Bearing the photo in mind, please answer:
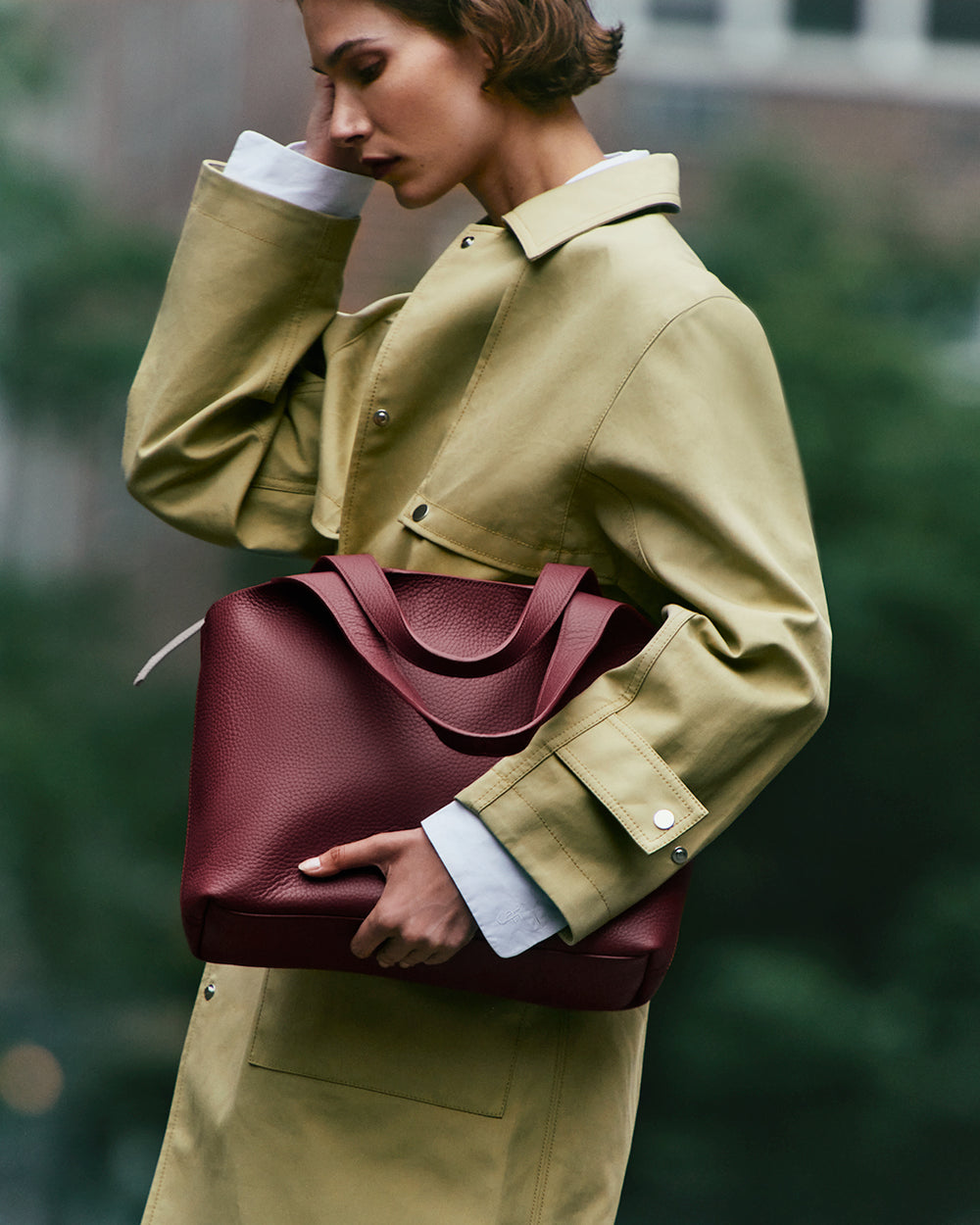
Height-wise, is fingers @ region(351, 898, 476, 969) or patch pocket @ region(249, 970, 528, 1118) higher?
fingers @ region(351, 898, 476, 969)

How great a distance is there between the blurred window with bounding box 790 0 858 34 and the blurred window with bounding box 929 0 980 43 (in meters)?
0.18

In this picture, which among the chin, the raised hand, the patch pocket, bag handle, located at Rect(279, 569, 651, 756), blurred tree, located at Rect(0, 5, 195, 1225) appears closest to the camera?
bag handle, located at Rect(279, 569, 651, 756)

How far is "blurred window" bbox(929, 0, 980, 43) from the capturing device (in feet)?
10.2

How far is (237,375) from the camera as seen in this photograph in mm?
1621

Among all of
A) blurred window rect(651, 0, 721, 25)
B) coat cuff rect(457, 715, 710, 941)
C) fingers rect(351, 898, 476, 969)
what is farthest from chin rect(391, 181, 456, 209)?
blurred window rect(651, 0, 721, 25)

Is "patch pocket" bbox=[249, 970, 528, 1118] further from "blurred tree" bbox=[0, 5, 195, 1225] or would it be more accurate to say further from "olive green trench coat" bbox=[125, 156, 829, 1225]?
"blurred tree" bbox=[0, 5, 195, 1225]

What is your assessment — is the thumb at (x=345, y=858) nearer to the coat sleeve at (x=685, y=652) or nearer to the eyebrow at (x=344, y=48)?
the coat sleeve at (x=685, y=652)

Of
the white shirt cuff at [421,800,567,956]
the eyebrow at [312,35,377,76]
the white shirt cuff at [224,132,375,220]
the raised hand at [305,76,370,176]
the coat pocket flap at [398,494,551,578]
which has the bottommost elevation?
the white shirt cuff at [421,800,567,956]

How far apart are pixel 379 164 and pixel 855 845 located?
1.96 meters

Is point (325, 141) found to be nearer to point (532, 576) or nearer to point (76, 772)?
point (532, 576)

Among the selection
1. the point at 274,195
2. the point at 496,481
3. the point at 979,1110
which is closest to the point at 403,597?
the point at 496,481

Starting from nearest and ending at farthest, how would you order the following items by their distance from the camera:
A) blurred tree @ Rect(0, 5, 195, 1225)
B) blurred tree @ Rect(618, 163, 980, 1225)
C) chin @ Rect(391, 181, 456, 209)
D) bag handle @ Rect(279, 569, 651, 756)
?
bag handle @ Rect(279, 569, 651, 756) < chin @ Rect(391, 181, 456, 209) < blurred tree @ Rect(618, 163, 980, 1225) < blurred tree @ Rect(0, 5, 195, 1225)

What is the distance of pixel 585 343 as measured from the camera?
1.35 meters

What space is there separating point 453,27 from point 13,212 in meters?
1.80
